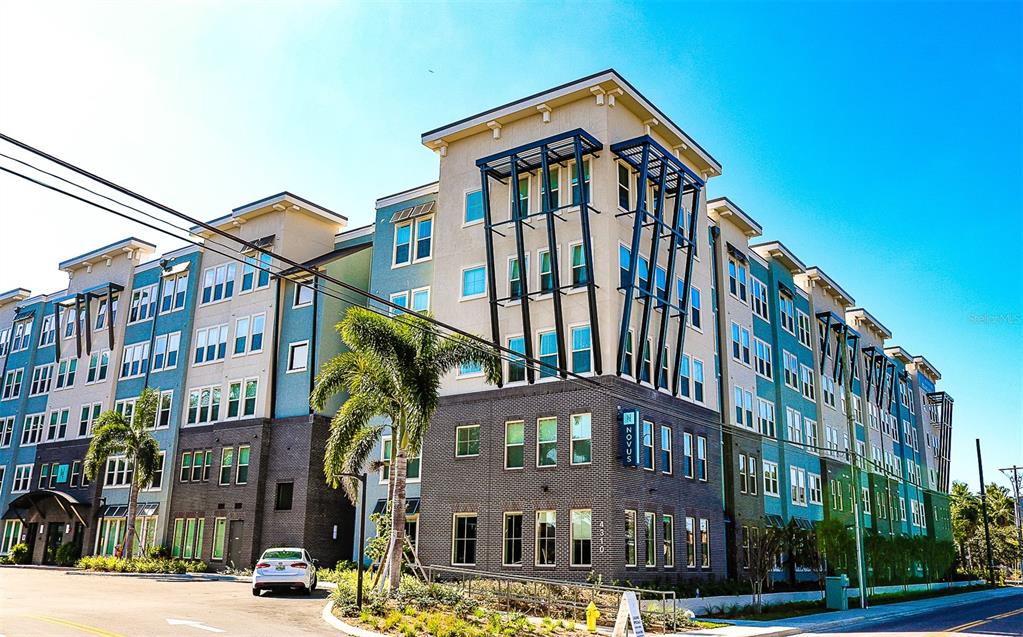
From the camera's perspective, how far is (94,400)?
5459 cm

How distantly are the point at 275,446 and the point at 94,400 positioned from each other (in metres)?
18.3

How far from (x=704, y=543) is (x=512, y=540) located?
9.14m

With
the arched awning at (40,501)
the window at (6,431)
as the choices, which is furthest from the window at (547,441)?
the window at (6,431)

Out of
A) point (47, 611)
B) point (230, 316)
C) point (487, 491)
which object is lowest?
point (47, 611)

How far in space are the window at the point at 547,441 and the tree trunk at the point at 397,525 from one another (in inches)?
300

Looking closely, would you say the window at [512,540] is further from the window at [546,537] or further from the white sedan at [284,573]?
the white sedan at [284,573]

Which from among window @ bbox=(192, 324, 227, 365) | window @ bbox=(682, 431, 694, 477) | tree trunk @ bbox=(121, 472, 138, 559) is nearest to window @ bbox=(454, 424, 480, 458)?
window @ bbox=(682, 431, 694, 477)

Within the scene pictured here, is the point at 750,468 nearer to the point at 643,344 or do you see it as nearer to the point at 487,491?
the point at 643,344

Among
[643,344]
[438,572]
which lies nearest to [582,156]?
[643,344]

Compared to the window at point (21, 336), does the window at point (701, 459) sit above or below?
below

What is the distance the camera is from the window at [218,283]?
4900 centimetres

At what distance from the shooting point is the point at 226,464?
148 ft

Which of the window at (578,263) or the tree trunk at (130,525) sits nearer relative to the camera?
the window at (578,263)

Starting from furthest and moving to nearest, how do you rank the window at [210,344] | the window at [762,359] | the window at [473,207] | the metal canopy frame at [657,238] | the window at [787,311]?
the window at [787,311] → the window at [210,344] → the window at [762,359] → the window at [473,207] → the metal canopy frame at [657,238]
